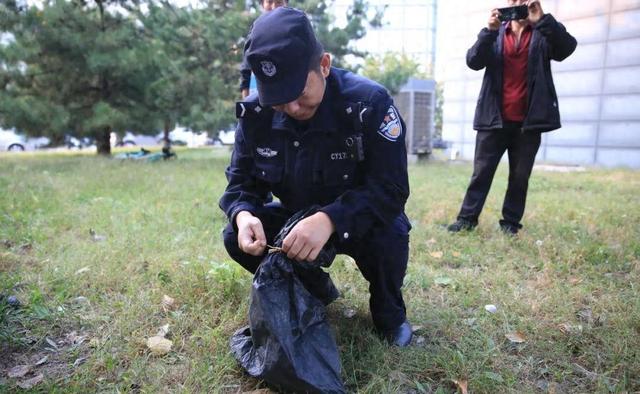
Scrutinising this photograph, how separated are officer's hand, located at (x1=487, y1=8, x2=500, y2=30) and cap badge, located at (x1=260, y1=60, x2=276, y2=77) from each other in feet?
6.76

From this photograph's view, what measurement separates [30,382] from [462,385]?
133cm

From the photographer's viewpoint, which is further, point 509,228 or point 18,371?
point 509,228

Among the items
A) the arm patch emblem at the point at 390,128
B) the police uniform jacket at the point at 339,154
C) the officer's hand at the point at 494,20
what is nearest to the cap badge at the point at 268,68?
the police uniform jacket at the point at 339,154

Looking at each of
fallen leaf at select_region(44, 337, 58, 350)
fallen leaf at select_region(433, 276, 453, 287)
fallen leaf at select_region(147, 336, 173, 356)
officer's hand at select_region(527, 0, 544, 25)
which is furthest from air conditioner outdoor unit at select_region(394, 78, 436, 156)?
fallen leaf at select_region(44, 337, 58, 350)

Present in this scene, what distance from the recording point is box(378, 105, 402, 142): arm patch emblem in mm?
1470

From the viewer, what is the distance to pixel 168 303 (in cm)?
199

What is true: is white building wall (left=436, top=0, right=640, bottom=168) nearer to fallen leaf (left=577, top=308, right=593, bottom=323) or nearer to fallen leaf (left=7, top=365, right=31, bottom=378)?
fallen leaf (left=577, top=308, right=593, bottom=323)

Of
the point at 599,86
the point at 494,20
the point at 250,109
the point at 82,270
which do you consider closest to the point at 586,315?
the point at 250,109

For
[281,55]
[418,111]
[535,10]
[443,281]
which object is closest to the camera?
[281,55]

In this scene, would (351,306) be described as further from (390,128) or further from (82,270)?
(82,270)

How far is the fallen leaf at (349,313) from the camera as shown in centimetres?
192

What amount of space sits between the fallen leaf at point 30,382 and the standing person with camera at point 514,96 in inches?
97.7

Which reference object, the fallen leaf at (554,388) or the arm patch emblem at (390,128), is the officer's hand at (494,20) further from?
the fallen leaf at (554,388)

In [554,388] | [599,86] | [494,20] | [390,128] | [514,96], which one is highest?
[494,20]
